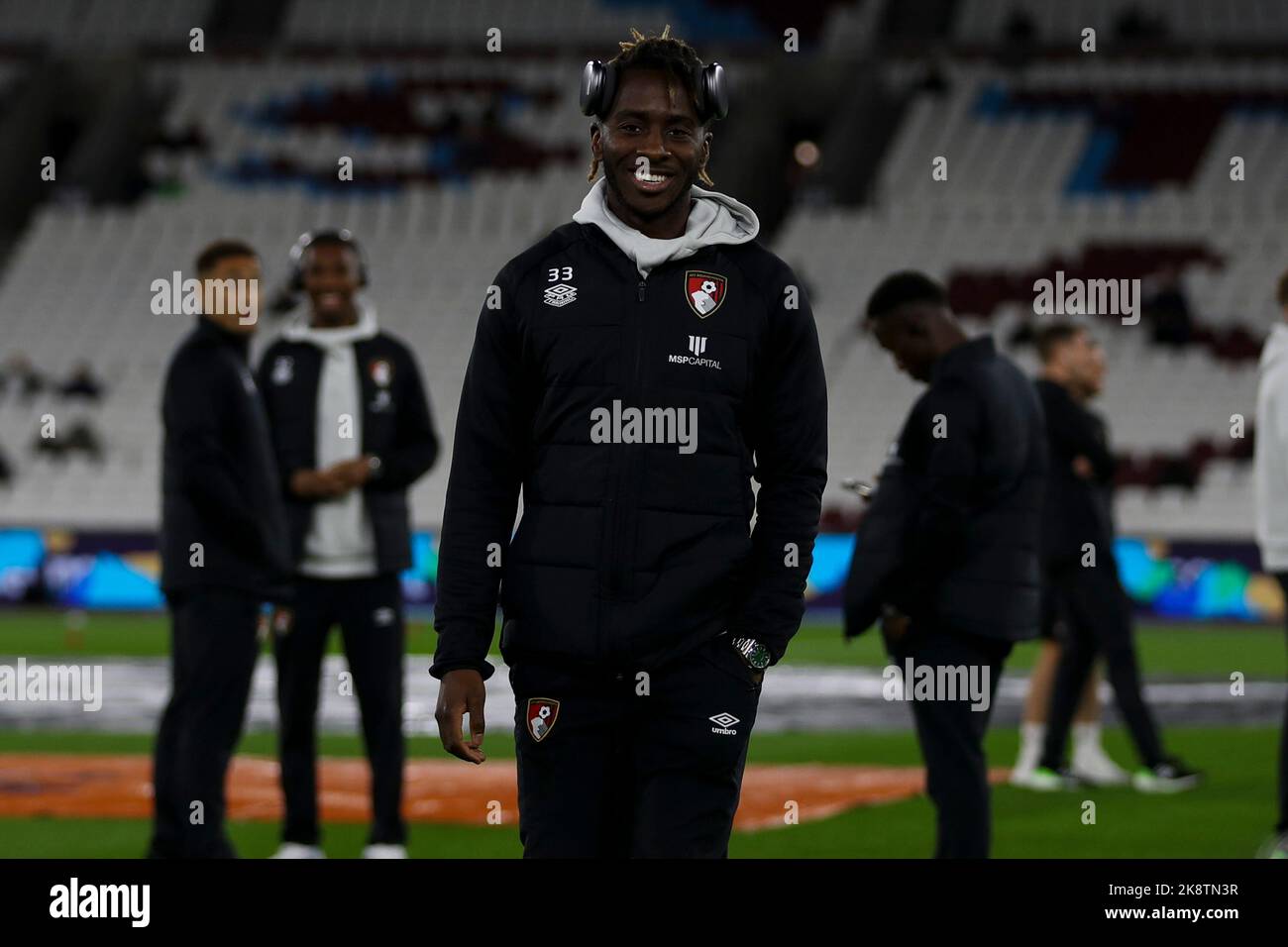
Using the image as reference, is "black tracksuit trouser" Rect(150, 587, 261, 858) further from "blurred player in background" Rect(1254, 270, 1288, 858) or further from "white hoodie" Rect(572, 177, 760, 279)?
"blurred player in background" Rect(1254, 270, 1288, 858)

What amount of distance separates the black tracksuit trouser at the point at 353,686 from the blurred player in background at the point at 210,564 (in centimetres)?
58

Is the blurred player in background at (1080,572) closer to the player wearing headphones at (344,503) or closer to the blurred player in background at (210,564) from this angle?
the player wearing headphones at (344,503)

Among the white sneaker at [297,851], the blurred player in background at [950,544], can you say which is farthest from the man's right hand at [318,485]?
the blurred player in background at [950,544]

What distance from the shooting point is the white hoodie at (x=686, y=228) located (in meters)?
4.41

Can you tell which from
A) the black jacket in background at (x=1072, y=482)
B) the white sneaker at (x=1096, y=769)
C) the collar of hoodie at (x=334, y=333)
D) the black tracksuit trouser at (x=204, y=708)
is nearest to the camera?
the black tracksuit trouser at (x=204, y=708)

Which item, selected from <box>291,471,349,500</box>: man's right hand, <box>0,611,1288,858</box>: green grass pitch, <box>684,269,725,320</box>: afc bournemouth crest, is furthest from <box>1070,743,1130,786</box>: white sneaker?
<box>684,269,725,320</box>: afc bournemouth crest

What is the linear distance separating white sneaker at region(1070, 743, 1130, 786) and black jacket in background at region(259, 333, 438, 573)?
165 inches

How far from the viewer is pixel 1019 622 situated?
6.64 m

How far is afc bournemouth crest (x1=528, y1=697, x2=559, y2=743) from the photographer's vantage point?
4312mm

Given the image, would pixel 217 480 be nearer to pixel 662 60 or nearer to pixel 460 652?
pixel 460 652

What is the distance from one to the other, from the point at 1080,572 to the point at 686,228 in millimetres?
6357

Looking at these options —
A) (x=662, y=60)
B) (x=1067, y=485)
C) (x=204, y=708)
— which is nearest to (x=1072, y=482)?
(x=1067, y=485)
